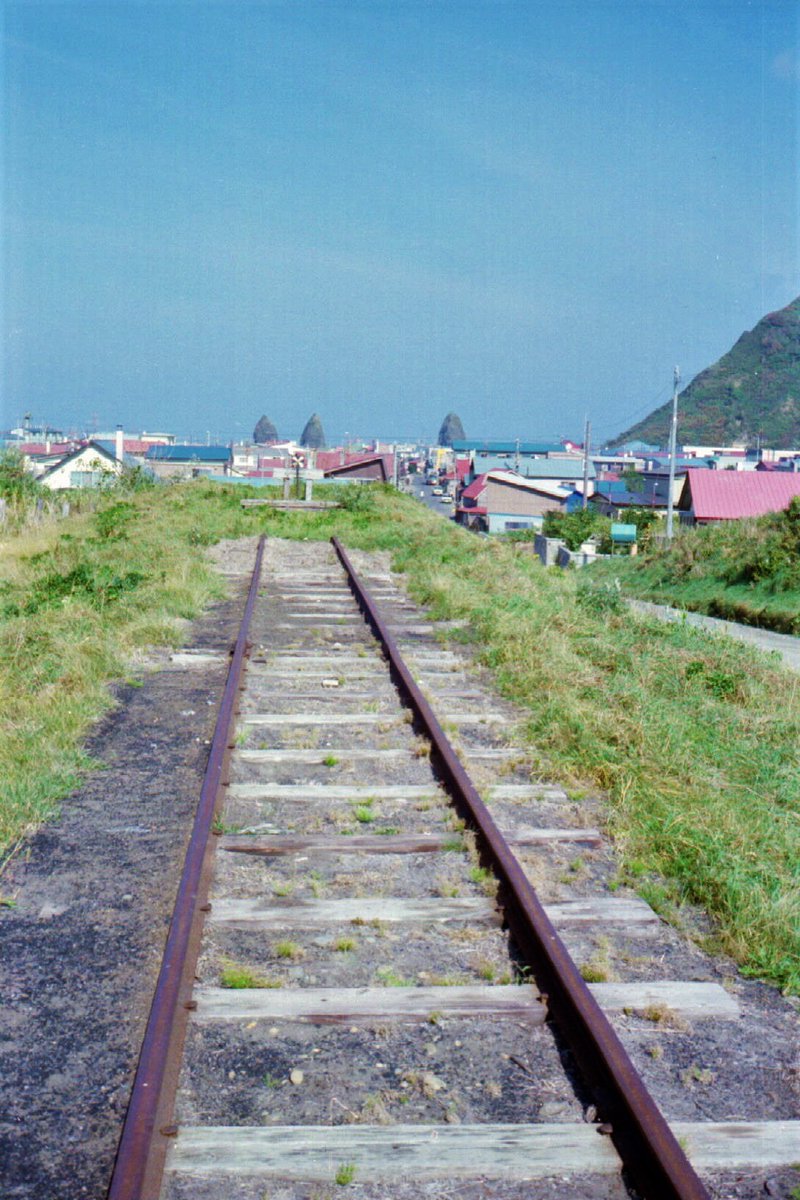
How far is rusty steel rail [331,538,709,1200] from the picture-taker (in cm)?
280

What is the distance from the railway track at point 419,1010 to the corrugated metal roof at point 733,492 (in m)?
44.5

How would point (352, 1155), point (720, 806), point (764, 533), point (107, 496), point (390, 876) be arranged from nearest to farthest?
point (352, 1155)
point (390, 876)
point (720, 806)
point (764, 533)
point (107, 496)

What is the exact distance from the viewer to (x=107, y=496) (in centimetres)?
3042

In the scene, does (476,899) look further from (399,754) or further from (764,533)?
(764,533)

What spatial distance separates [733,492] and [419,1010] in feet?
161

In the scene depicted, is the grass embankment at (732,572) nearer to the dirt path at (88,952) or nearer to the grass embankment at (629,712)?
the grass embankment at (629,712)

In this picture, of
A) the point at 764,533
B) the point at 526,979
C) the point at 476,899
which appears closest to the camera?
the point at 526,979

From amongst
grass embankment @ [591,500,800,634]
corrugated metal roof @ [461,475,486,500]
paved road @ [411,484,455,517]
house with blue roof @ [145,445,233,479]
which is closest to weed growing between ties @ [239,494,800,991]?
grass embankment @ [591,500,800,634]

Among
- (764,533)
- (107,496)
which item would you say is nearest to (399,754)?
(764,533)

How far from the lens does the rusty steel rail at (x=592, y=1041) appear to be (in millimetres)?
2799

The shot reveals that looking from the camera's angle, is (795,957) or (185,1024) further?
(795,957)

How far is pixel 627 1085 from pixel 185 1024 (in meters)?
1.39

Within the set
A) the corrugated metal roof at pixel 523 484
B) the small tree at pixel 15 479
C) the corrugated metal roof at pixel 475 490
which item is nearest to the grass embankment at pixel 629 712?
the small tree at pixel 15 479

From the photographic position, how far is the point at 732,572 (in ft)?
68.3
